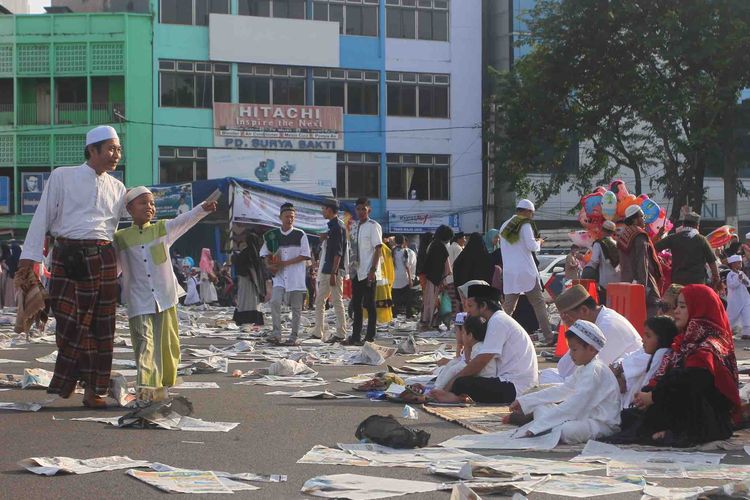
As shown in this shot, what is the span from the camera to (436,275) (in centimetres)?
2012

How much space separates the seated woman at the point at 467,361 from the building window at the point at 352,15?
39576 mm

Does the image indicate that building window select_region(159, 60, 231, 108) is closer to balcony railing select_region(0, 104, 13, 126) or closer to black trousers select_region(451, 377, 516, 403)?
balcony railing select_region(0, 104, 13, 126)

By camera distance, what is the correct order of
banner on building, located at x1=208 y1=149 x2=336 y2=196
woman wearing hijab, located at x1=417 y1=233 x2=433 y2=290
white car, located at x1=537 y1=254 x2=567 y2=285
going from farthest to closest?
banner on building, located at x1=208 y1=149 x2=336 y2=196 < white car, located at x1=537 y1=254 x2=567 y2=285 < woman wearing hijab, located at x1=417 y1=233 x2=433 y2=290

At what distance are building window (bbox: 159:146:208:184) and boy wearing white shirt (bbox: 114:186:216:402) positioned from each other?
3655 centimetres

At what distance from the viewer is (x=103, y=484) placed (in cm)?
614

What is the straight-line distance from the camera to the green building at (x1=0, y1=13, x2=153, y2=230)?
4559cm

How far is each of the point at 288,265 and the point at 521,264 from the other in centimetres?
319

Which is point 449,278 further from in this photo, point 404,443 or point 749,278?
point 404,443

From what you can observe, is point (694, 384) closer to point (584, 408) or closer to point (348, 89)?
point (584, 408)

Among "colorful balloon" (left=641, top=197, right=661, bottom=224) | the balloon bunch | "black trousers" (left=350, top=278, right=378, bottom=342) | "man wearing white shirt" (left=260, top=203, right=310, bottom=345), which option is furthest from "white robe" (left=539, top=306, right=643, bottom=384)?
"colorful balloon" (left=641, top=197, right=661, bottom=224)

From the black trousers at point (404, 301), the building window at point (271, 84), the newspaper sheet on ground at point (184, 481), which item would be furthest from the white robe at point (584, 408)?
the building window at point (271, 84)

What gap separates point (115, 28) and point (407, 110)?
11804 mm

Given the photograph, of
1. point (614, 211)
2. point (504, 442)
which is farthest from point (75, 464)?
point (614, 211)

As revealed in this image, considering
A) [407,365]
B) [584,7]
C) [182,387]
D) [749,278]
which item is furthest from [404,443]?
[584,7]
